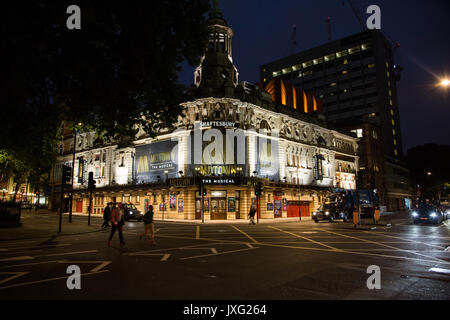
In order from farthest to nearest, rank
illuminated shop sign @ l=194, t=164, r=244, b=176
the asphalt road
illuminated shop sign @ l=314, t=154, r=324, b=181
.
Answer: illuminated shop sign @ l=314, t=154, r=324, b=181 → illuminated shop sign @ l=194, t=164, r=244, b=176 → the asphalt road

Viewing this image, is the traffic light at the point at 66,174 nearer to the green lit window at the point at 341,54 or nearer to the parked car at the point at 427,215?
the parked car at the point at 427,215

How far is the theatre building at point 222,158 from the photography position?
122 ft

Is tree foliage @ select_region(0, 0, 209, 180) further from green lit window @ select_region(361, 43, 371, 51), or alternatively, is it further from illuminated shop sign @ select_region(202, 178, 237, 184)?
green lit window @ select_region(361, 43, 371, 51)

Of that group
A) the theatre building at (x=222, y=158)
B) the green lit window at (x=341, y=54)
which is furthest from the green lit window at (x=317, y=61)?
the theatre building at (x=222, y=158)

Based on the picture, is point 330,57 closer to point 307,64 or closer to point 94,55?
point 307,64

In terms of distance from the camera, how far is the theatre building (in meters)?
37.1

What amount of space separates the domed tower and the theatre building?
14cm

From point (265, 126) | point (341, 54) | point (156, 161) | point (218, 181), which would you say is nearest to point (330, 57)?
point (341, 54)

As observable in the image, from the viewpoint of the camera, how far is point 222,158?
37094mm

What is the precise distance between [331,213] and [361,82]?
7976cm

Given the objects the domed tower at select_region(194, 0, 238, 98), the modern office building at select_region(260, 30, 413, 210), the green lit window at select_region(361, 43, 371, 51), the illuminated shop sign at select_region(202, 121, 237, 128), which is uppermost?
the green lit window at select_region(361, 43, 371, 51)

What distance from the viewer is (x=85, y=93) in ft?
36.1

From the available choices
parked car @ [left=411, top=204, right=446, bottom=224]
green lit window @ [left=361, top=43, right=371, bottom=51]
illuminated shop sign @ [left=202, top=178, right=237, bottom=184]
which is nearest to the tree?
illuminated shop sign @ [left=202, top=178, right=237, bottom=184]

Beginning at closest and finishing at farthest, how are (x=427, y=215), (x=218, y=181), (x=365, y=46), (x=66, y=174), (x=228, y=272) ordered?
(x=228, y=272), (x=66, y=174), (x=427, y=215), (x=218, y=181), (x=365, y=46)
